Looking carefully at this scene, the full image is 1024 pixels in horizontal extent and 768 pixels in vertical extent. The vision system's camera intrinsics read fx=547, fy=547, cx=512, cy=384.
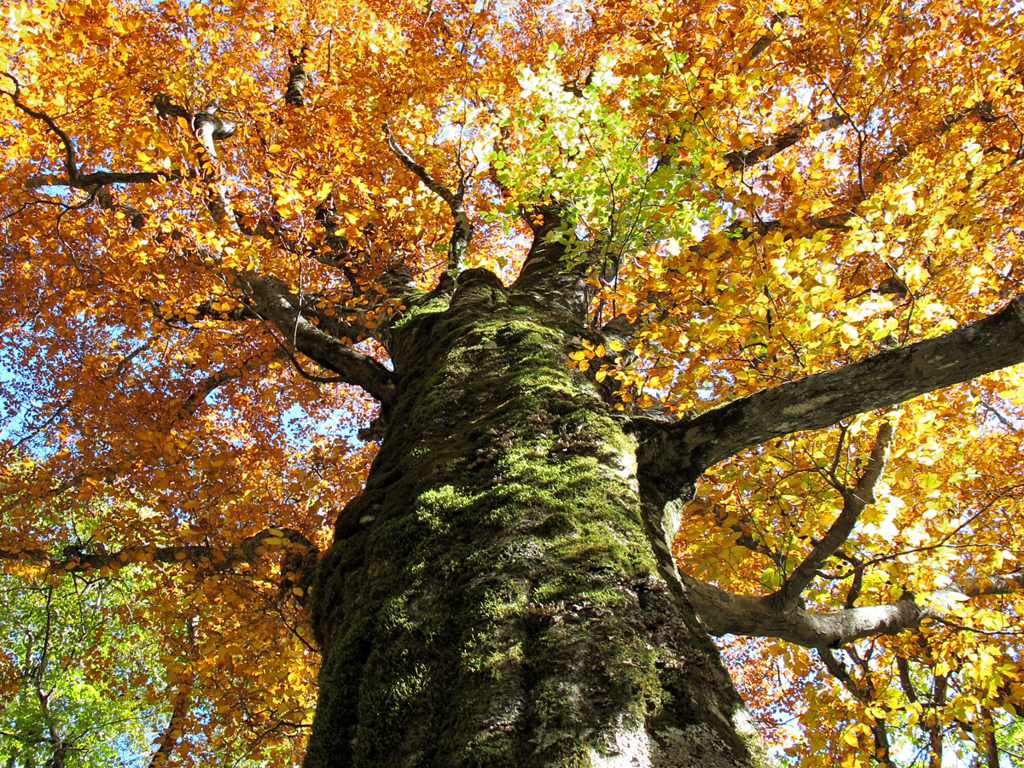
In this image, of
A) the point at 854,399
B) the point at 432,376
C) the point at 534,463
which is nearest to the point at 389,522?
the point at 534,463

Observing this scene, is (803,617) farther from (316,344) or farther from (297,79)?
(297,79)

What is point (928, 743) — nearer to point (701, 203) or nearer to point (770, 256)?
point (770, 256)

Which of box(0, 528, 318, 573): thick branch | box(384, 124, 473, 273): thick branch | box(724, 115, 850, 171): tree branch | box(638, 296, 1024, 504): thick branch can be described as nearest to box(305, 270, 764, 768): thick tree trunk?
box(638, 296, 1024, 504): thick branch

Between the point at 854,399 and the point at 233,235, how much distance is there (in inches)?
205

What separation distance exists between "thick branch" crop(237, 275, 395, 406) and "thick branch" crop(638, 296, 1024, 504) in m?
2.22

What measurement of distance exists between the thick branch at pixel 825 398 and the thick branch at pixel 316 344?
7.27 feet

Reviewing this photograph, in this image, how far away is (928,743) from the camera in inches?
194

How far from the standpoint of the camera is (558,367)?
356cm

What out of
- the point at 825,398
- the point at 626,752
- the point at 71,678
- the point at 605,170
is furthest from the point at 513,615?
the point at 71,678

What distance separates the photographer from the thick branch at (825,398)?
2162mm

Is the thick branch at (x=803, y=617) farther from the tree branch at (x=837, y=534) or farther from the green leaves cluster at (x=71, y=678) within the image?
the green leaves cluster at (x=71, y=678)

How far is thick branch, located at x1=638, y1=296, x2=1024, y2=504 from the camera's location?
2.16 metres

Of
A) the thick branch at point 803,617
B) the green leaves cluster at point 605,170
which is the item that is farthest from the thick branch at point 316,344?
the thick branch at point 803,617

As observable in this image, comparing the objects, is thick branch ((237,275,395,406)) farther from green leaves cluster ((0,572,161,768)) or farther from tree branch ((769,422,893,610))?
green leaves cluster ((0,572,161,768))
